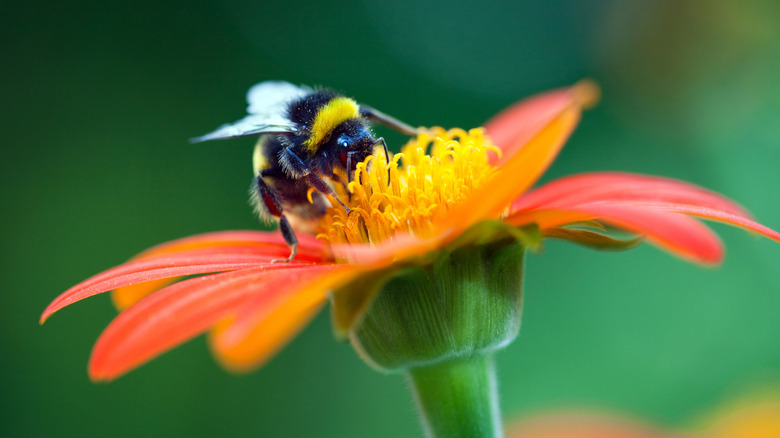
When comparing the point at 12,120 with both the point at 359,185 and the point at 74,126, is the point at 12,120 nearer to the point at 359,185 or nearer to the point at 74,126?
the point at 74,126

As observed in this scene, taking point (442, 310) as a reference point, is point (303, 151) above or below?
above

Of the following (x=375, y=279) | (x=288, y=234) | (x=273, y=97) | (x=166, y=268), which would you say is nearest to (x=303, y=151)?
(x=288, y=234)

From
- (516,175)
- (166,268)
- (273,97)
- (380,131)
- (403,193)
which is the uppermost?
(380,131)

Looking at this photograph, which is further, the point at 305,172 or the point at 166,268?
the point at 305,172

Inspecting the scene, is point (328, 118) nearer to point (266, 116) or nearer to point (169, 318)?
point (266, 116)

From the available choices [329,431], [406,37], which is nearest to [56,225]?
[329,431]

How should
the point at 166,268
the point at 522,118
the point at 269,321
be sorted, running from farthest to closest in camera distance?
1. the point at 522,118
2. the point at 166,268
3. the point at 269,321

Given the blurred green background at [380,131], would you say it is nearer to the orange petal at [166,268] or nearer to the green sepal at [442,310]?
the green sepal at [442,310]

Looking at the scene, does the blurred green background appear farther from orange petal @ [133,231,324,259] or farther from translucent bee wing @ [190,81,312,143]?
translucent bee wing @ [190,81,312,143]
